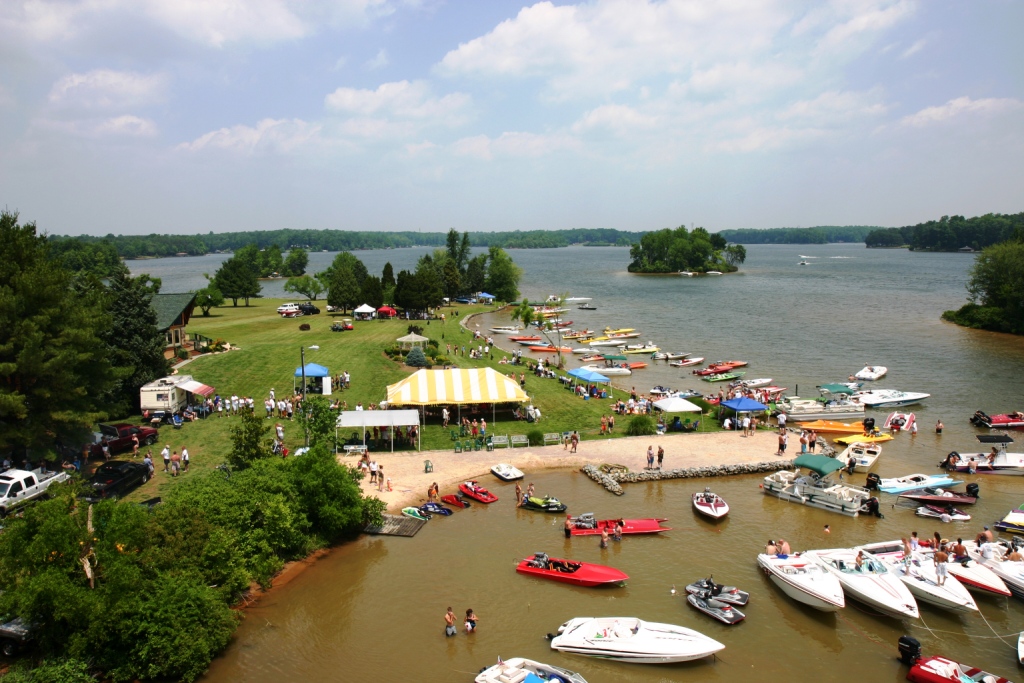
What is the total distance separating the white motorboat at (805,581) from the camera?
58.4 ft

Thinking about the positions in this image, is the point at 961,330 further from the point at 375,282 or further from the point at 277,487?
the point at 277,487

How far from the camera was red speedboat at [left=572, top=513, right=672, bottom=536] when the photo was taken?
22.5m

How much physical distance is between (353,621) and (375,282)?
5837cm

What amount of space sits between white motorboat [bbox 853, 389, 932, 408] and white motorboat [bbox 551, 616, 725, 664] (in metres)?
31.3

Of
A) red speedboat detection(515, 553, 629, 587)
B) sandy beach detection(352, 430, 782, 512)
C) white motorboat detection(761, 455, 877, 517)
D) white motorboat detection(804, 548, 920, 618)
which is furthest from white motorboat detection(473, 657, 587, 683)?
white motorboat detection(761, 455, 877, 517)

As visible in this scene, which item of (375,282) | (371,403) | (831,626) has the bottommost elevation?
(831,626)

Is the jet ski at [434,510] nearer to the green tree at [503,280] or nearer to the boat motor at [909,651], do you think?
the boat motor at [909,651]

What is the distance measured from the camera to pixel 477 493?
82.4ft

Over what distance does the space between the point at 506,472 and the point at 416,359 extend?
17.8 m

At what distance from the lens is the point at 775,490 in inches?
1032

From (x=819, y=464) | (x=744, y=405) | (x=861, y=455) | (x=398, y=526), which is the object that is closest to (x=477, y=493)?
(x=398, y=526)

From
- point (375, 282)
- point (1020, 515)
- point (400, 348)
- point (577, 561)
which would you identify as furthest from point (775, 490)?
point (375, 282)

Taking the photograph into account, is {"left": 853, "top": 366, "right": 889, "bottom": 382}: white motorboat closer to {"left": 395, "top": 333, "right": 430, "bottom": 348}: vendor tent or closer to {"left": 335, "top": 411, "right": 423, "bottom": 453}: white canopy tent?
{"left": 395, "top": 333, "right": 430, "bottom": 348}: vendor tent

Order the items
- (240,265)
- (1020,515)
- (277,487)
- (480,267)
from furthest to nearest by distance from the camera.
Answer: (480,267) < (240,265) < (1020,515) < (277,487)
